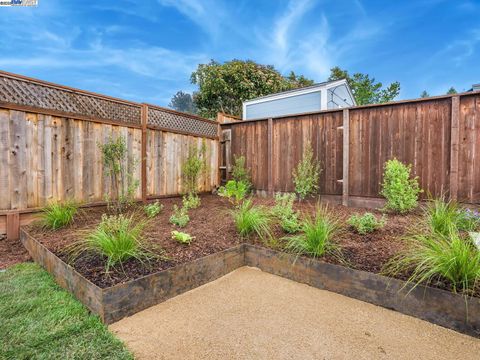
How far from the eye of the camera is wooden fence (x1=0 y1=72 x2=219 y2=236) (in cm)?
331

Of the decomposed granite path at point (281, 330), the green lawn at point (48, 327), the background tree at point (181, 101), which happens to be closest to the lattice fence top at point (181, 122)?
the green lawn at point (48, 327)

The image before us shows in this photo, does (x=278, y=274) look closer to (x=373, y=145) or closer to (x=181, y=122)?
(x=373, y=145)

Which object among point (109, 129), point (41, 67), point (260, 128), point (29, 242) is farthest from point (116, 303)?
point (41, 67)

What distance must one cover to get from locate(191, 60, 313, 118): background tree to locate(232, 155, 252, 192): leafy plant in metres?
10.3

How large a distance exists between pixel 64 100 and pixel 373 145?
4776 millimetres

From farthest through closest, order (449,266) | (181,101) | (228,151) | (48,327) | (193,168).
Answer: (181,101) < (228,151) < (193,168) < (449,266) < (48,327)

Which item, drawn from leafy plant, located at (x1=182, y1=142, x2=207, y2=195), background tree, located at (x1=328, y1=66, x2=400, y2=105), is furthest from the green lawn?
background tree, located at (x1=328, y1=66, x2=400, y2=105)

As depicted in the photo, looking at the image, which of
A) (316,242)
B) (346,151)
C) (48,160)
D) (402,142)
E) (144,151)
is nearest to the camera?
(316,242)

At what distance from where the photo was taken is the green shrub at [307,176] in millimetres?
4906

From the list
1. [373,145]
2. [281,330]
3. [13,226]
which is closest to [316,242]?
[281,330]

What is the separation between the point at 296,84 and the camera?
19016 millimetres

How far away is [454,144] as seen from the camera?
377cm

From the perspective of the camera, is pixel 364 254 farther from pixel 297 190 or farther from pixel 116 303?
pixel 297 190

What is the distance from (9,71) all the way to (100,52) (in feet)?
34.0
